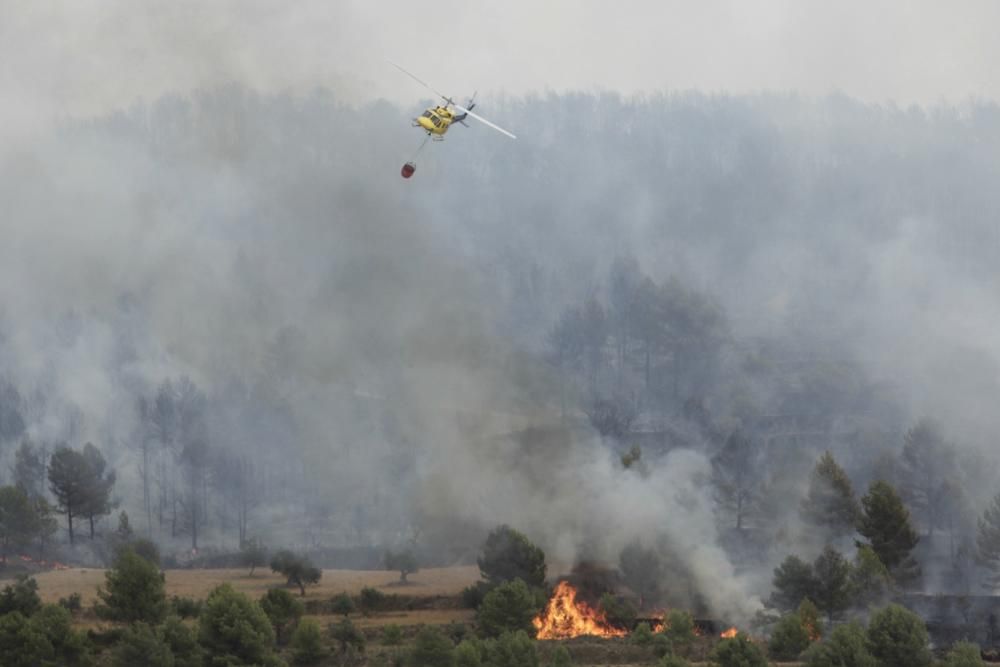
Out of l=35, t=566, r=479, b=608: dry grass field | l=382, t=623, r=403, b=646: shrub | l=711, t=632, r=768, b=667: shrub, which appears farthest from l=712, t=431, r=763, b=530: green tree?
l=382, t=623, r=403, b=646: shrub

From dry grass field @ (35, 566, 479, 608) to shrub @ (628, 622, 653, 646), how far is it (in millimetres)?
16256

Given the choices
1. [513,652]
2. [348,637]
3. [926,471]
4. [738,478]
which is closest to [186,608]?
[348,637]

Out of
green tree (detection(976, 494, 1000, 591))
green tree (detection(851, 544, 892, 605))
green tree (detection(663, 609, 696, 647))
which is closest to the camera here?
green tree (detection(663, 609, 696, 647))

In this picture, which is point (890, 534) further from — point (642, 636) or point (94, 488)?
point (94, 488)

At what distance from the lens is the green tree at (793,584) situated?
7650 cm

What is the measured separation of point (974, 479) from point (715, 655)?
1742 inches

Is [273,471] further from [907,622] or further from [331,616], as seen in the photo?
[907,622]

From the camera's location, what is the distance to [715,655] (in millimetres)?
67250

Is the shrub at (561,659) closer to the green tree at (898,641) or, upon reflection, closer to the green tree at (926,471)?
the green tree at (898,641)

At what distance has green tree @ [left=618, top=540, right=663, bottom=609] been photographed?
273 feet

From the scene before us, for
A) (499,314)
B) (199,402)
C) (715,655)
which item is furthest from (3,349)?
(715,655)

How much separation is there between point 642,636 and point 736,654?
8282 millimetres

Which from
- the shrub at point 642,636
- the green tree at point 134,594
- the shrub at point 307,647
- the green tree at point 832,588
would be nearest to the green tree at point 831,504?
the green tree at point 832,588

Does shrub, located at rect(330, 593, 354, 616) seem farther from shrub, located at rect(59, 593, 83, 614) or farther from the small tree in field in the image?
shrub, located at rect(59, 593, 83, 614)
